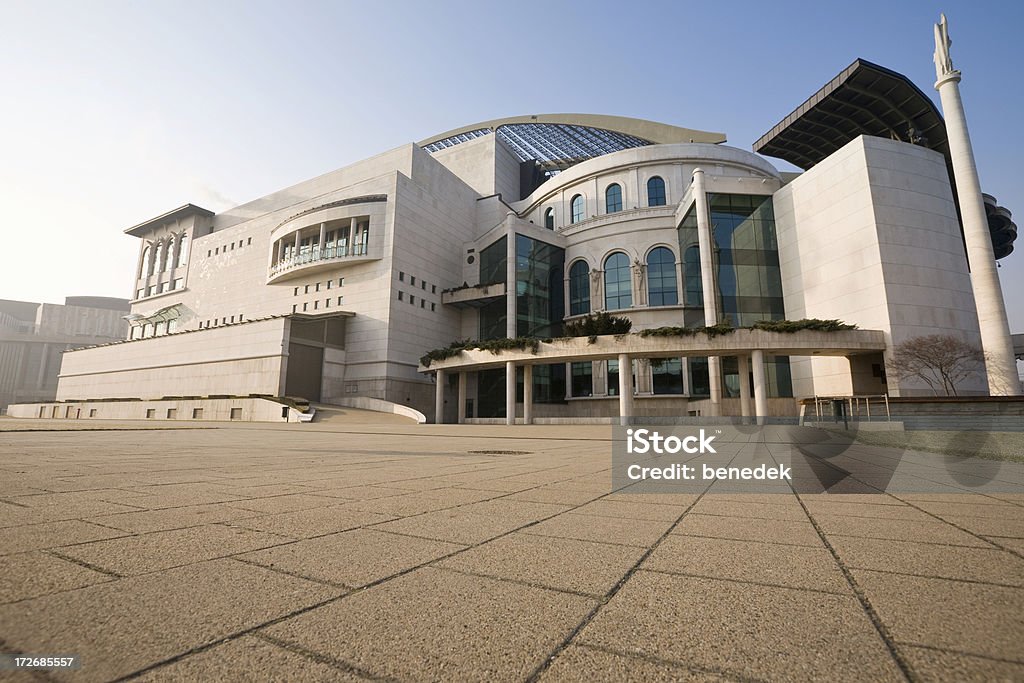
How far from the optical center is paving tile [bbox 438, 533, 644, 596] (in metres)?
1.93

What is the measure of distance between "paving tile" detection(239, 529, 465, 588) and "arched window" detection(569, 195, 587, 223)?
1816 inches

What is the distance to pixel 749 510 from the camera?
359 centimetres

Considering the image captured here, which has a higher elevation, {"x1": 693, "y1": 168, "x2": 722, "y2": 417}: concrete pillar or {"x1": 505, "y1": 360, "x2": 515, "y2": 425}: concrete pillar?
{"x1": 693, "y1": 168, "x2": 722, "y2": 417}: concrete pillar

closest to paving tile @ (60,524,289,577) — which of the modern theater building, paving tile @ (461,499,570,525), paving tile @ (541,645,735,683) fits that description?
paving tile @ (461,499,570,525)

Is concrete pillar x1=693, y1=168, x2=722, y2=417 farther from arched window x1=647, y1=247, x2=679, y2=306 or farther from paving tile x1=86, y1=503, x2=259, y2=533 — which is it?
paving tile x1=86, y1=503, x2=259, y2=533

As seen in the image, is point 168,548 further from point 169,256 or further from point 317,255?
point 169,256

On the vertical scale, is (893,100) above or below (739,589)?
above

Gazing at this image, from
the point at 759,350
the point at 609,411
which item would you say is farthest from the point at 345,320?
the point at 759,350

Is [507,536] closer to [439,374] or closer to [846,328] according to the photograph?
[846,328]

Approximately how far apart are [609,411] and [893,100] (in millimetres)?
31029

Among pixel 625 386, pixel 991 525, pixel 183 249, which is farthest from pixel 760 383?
pixel 183 249

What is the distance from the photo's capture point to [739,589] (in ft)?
6.09

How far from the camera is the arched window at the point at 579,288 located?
43.8m

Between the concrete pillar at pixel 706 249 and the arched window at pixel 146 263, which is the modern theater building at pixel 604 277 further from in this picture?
the arched window at pixel 146 263
